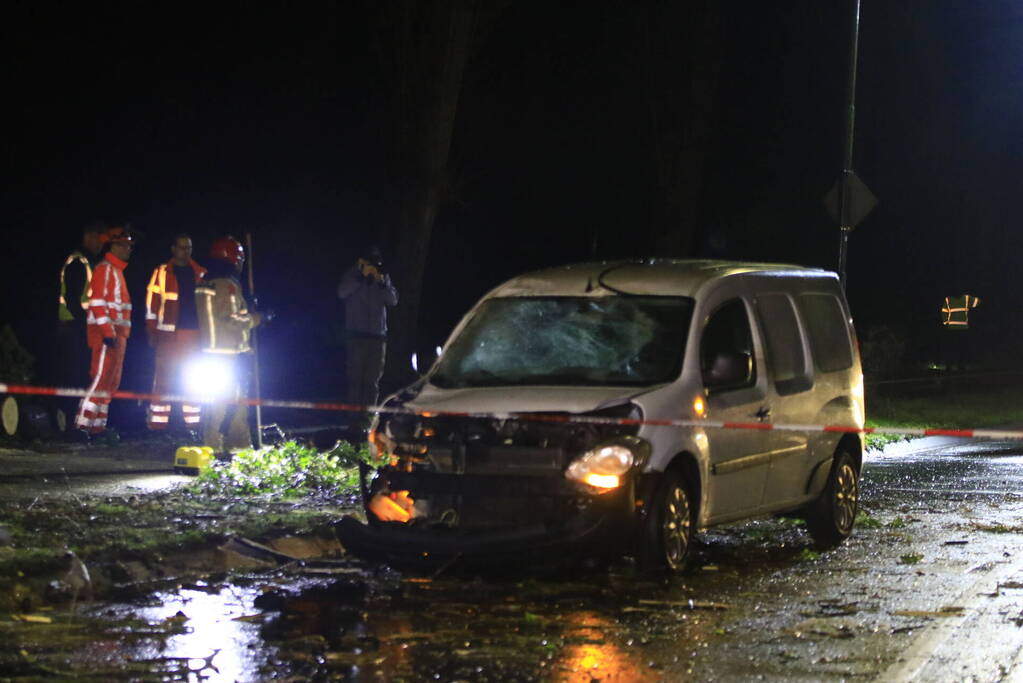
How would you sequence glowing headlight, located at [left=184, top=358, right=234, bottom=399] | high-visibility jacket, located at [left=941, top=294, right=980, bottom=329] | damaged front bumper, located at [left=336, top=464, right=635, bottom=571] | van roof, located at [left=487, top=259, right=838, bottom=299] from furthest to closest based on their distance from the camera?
high-visibility jacket, located at [left=941, top=294, right=980, bottom=329], glowing headlight, located at [left=184, top=358, right=234, bottom=399], van roof, located at [left=487, top=259, right=838, bottom=299], damaged front bumper, located at [left=336, top=464, right=635, bottom=571]

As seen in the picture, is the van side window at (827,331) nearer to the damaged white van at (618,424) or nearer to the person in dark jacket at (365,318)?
the damaged white van at (618,424)

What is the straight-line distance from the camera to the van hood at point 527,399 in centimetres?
898

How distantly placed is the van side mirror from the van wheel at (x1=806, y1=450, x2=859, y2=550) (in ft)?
5.27

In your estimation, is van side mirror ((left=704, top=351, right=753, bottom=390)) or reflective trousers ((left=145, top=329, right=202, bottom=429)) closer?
van side mirror ((left=704, top=351, right=753, bottom=390))

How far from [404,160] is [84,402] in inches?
176

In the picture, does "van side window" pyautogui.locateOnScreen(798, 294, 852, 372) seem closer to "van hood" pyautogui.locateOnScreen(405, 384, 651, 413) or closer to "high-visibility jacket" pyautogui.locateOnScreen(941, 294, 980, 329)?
"van hood" pyautogui.locateOnScreen(405, 384, 651, 413)

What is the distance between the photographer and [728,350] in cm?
1011

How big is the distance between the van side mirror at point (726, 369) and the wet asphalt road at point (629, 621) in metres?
Result: 1.11

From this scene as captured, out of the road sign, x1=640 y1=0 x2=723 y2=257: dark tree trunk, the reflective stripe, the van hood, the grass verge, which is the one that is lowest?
the grass verge

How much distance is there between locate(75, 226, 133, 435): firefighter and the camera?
14.4m

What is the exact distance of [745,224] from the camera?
114 ft

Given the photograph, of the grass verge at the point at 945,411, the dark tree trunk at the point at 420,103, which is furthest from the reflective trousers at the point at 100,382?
the grass verge at the point at 945,411

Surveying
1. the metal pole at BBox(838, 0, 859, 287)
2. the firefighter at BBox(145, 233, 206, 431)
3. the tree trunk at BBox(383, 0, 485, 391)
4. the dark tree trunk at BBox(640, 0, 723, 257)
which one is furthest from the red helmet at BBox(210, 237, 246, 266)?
the dark tree trunk at BBox(640, 0, 723, 257)

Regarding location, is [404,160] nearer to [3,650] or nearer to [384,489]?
[384,489]
